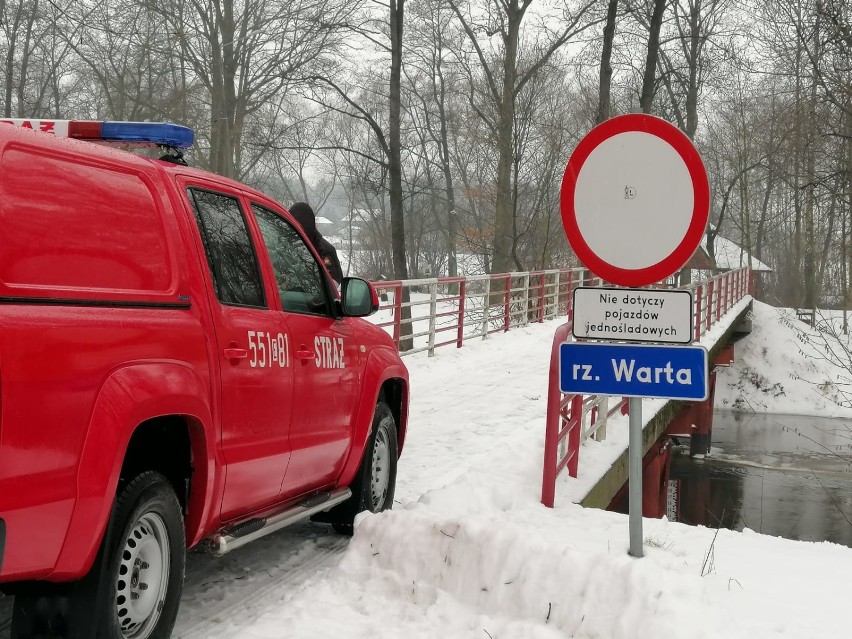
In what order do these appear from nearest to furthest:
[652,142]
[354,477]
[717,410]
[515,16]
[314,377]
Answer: [652,142] → [314,377] → [354,477] → [515,16] → [717,410]

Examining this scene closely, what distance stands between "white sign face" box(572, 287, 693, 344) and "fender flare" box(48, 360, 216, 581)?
1.83 metres

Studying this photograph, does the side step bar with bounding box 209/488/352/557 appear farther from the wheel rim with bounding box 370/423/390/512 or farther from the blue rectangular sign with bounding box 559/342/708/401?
the blue rectangular sign with bounding box 559/342/708/401

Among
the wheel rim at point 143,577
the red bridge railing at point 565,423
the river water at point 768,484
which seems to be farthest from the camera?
the river water at point 768,484

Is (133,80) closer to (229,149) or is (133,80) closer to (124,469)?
(229,149)

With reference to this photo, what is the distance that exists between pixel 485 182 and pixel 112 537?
4087 centimetres

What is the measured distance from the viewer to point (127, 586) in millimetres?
3371

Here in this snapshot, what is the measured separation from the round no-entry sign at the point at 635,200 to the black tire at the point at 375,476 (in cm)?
185

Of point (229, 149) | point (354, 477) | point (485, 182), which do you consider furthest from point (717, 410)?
point (354, 477)

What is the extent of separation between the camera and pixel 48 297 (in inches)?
114

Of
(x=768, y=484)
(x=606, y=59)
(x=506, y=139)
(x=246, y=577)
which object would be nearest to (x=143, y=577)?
(x=246, y=577)

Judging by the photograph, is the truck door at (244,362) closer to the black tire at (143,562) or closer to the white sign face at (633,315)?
the black tire at (143,562)

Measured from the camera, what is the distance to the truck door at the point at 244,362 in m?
4.01

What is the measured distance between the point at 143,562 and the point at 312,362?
1.55 m

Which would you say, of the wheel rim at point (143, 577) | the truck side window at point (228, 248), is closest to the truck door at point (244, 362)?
the truck side window at point (228, 248)
